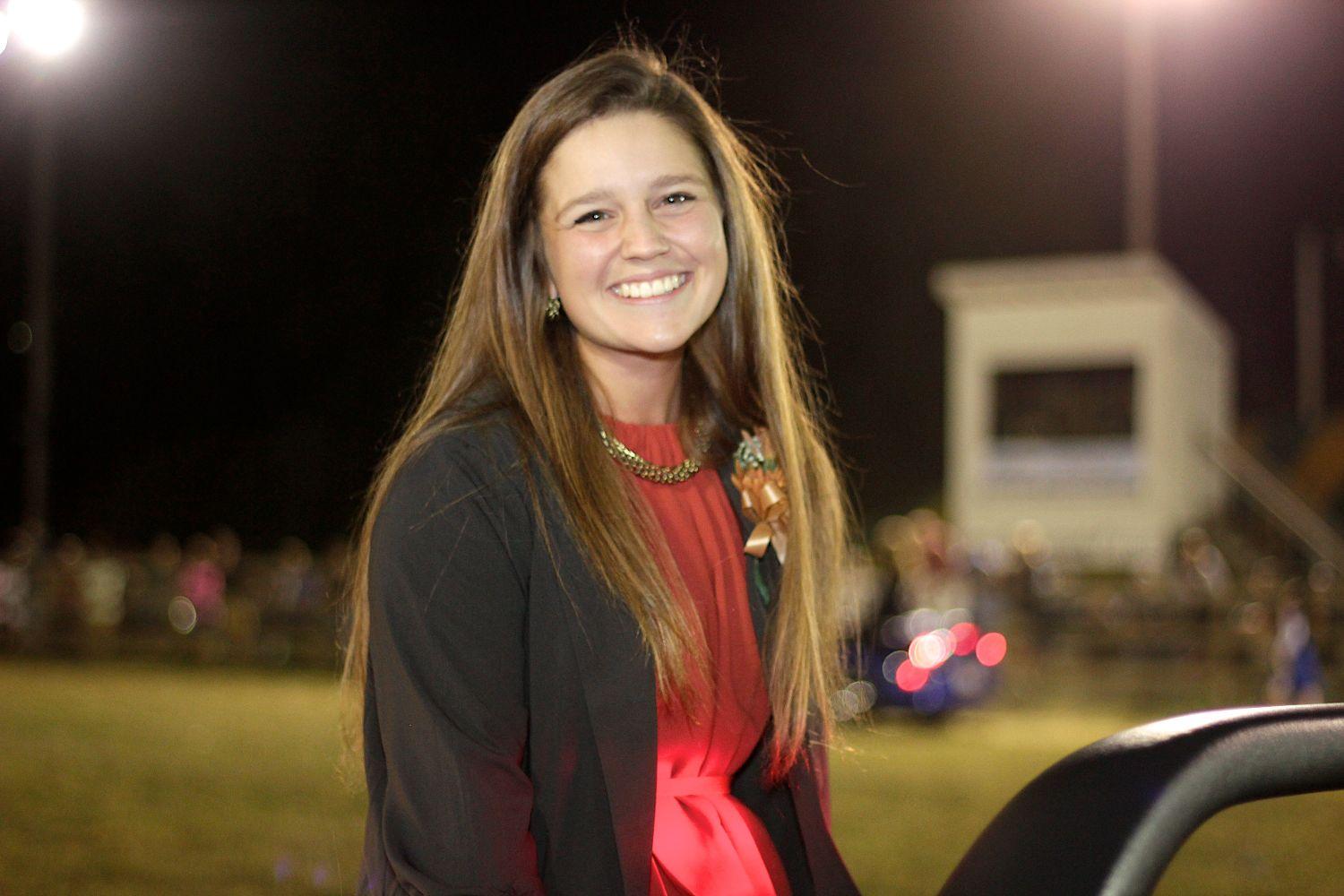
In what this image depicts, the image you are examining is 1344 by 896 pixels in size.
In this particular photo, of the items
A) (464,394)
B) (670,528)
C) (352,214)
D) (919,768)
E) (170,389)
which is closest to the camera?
(464,394)

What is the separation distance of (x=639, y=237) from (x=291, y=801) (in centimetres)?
699

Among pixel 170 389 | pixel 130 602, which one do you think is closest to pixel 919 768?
pixel 130 602

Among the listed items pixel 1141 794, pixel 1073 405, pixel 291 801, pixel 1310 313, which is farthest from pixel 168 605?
pixel 1141 794

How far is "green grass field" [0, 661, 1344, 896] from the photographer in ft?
21.5

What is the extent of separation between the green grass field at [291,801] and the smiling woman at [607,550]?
12.4 inches

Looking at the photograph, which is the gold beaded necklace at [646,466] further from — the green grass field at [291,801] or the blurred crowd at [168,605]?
the blurred crowd at [168,605]

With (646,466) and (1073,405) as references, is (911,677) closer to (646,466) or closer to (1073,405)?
(1073,405)

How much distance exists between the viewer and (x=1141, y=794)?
3.04 feet

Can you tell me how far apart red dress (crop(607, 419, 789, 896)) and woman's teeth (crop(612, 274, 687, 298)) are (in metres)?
0.21

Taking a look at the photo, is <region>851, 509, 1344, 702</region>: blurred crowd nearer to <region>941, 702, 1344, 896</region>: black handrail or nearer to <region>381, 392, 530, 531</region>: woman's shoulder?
<region>381, 392, 530, 531</region>: woman's shoulder

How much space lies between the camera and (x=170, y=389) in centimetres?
3828

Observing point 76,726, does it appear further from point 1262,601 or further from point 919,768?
point 1262,601

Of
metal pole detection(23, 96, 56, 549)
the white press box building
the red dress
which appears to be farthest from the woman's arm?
metal pole detection(23, 96, 56, 549)

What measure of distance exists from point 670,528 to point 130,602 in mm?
24292
